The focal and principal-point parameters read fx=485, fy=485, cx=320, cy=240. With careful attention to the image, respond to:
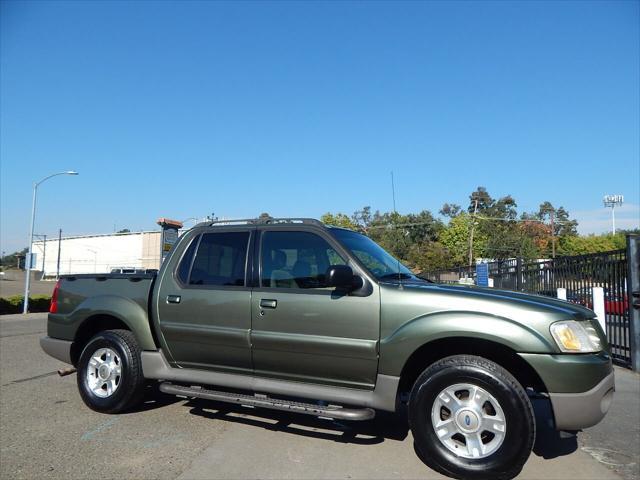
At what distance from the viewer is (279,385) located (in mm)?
4270

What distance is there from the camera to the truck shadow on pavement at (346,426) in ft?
14.3

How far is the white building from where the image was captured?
86812 millimetres

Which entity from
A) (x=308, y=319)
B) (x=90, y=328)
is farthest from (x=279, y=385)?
(x=90, y=328)

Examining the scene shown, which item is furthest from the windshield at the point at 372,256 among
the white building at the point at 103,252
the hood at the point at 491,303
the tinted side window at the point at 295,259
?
the white building at the point at 103,252

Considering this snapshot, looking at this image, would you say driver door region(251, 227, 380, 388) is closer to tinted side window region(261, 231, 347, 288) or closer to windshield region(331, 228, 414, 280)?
tinted side window region(261, 231, 347, 288)

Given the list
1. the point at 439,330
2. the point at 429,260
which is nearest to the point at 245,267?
the point at 439,330

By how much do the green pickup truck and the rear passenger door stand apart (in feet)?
0.04

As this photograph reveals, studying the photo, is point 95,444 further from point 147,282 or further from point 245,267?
point 245,267

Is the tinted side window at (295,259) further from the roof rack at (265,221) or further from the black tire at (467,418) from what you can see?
the black tire at (467,418)

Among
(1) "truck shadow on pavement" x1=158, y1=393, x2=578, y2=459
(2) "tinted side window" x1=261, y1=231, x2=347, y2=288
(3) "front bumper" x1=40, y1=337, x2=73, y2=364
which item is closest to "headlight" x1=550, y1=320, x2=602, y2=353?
(1) "truck shadow on pavement" x1=158, y1=393, x2=578, y2=459

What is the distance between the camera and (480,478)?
3.49 metres

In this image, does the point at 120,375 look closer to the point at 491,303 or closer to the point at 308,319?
the point at 308,319

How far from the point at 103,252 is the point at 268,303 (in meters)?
102

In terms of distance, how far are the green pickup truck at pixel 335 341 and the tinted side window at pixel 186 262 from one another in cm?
2
